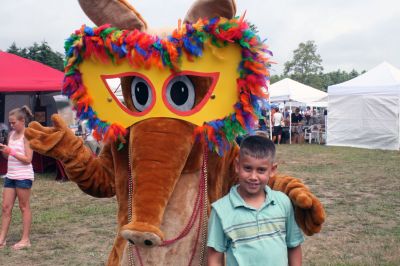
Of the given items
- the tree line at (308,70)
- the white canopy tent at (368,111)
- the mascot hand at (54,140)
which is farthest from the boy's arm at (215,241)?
the tree line at (308,70)

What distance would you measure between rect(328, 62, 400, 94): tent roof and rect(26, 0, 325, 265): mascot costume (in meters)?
13.4

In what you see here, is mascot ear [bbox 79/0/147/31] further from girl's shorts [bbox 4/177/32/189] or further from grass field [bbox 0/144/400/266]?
girl's shorts [bbox 4/177/32/189]

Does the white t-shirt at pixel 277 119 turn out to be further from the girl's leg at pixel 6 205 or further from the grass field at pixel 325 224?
the girl's leg at pixel 6 205

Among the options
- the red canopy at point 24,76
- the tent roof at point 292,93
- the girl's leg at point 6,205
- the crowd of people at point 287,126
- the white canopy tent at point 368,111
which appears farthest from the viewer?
the tent roof at point 292,93

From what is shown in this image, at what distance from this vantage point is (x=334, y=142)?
16516 mm

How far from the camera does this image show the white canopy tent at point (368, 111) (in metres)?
14.5

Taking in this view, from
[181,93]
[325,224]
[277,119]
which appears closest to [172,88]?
[181,93]

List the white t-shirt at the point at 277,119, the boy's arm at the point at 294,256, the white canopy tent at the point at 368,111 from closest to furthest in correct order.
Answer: the boy's arm at the point at 294,256, the white canopy tent at the point at 368,111, the white t-shirt at the point at 277,119

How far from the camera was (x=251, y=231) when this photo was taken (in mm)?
1852

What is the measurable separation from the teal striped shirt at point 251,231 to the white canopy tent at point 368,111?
44.4 feet

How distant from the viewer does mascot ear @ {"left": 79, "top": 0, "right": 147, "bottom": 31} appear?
2.10 meters

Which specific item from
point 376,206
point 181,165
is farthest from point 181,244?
point 376,206

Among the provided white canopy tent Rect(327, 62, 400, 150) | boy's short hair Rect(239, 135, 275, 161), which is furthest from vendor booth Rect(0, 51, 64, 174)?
white canopy tent Rect(327, 62, 400, 150)

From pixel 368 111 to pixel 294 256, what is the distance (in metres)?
14.2
